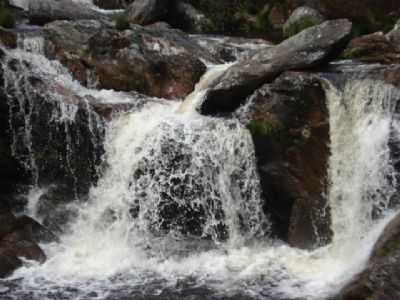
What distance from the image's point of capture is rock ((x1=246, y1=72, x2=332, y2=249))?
34.0 ft

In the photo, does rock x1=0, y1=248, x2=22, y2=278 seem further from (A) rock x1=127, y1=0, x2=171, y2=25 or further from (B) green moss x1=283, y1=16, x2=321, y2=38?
(B) green moss x1=283, y1=16, x2=321, y2=38

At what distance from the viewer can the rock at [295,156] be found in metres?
10.4

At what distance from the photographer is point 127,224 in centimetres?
1078

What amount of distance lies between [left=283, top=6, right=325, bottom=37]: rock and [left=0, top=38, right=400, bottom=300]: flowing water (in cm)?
720

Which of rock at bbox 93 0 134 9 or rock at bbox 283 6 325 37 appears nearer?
rock at bbox 283 6 325 37

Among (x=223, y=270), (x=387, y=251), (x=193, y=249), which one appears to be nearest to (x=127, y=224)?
(x=193, y=249)

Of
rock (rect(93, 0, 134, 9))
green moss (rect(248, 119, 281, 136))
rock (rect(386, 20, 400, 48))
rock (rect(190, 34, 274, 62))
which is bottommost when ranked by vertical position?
green moss (rect(248, 119, 281, 136))

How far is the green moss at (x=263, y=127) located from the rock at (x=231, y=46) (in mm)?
4494

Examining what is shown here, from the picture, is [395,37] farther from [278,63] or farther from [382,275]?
[382,275]

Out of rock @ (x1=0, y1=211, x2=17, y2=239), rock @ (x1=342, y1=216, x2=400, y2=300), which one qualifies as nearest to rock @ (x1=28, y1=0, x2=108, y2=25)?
rock @ (x1=0, y1=211, x2=17, y2=239)

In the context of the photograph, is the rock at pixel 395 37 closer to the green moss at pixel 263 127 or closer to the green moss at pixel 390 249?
the green moss at pixel 263 127

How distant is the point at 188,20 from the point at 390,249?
49.3 feet

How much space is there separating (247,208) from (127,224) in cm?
239

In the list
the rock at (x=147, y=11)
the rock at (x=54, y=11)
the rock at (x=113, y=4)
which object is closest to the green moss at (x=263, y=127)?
the rock at (x=54, y=11)
